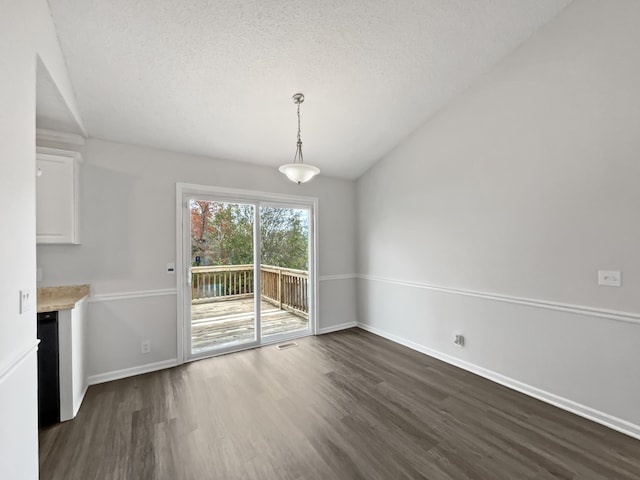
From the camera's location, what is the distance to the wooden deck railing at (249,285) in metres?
3.51

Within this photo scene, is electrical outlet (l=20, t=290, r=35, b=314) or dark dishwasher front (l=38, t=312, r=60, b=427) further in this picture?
dark dishwasher front (l=38, t=312, r=60, b=427)

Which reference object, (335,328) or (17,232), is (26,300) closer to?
(17,232)

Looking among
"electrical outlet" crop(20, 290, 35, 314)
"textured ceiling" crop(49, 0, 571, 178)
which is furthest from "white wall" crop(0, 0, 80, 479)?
"textured ceiling" crop(49, 0, 571, 178)

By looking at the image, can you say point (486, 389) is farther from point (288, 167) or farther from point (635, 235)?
point (288, 167)

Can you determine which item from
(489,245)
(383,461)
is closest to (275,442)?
(383,461)

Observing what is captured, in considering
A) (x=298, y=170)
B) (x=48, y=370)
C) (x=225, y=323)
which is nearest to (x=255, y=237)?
(x=225, y=323)

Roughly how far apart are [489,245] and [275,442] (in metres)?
2.69

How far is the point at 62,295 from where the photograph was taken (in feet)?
8.80

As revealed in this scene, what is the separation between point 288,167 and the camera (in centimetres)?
253

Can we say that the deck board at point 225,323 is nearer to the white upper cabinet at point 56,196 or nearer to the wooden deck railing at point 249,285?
the wooden deck railing at point 249,285

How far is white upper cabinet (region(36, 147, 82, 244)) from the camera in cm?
246

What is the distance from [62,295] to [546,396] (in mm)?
4614

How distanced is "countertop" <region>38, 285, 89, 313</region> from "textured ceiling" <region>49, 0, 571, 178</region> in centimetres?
159

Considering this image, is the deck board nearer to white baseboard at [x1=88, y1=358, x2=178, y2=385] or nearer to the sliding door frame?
the sliding door frame
